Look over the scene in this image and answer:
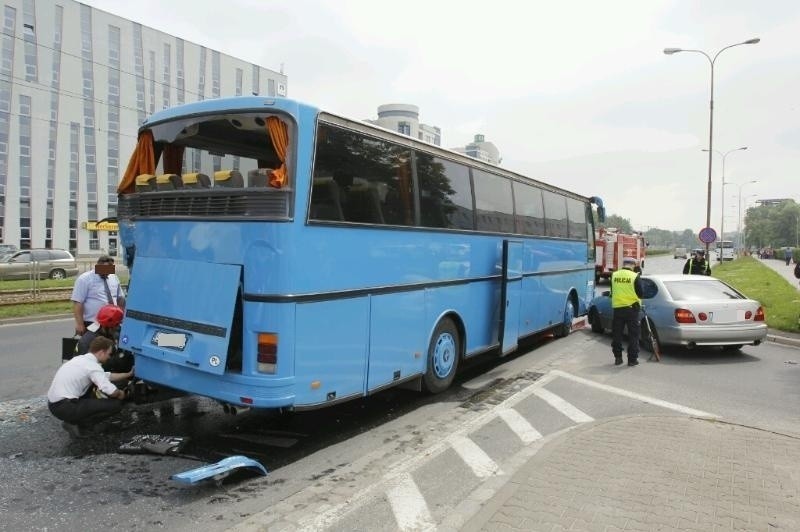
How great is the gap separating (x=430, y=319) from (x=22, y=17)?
54.0m

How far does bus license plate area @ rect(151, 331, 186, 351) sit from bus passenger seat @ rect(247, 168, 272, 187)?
5.14ft

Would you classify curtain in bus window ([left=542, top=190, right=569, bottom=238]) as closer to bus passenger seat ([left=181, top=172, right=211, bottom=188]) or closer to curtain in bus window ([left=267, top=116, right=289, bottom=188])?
curtain in bus window ([left=267, top=116, right=289, bottom=188])

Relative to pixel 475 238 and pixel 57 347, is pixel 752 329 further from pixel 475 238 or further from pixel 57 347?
pixel 57 347

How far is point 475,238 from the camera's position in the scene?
320 inches

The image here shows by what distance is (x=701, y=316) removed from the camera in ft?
32.6

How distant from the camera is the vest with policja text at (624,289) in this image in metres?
9.67

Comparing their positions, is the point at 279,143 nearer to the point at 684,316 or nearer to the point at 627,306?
the point at 627,306

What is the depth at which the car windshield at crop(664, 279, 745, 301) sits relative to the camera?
1027 cm

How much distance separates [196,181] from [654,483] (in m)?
4.74

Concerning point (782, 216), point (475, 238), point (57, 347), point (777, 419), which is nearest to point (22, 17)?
point (57, 347)

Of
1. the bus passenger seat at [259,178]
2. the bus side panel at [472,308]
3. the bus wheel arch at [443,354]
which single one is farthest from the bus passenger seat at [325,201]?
the bus wheel arch at [443,354]

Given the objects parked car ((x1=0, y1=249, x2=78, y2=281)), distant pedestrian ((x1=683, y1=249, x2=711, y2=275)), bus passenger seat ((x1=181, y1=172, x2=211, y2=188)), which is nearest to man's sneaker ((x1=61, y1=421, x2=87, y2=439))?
bus passenger seat ((x1=181, y1=172, x2=211, y2=188))

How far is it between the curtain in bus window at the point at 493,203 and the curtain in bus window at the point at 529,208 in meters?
0.38

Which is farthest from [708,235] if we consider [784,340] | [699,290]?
[699,290]
